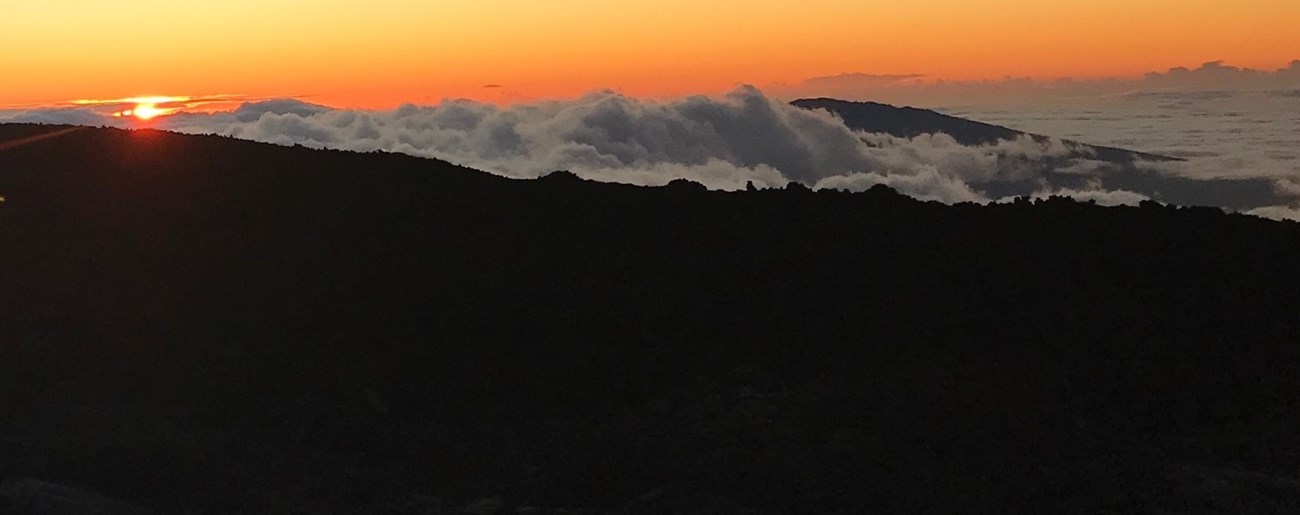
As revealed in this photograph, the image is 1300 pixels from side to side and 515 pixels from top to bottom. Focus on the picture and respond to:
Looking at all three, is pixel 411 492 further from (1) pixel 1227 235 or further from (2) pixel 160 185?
(1) pixel 1227 235

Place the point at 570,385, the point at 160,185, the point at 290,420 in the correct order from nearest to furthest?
the point at 290,420, the point at 570,385, the point at 160,185

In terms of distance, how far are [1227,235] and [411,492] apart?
64.6 feet

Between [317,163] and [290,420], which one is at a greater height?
[317,163]

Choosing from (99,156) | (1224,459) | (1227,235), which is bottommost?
(1224,459)

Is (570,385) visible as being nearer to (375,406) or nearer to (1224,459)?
(375,406)

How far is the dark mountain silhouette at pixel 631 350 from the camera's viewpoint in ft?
49.0

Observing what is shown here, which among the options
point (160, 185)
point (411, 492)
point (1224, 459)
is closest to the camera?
point (411, 492)

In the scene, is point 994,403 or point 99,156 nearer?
point 994,403

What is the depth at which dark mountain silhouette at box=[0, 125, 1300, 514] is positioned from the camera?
49.0 feet

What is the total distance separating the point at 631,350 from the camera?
19.8m

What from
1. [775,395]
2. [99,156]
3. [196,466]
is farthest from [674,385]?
[99,156]

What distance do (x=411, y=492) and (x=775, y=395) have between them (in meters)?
6.45

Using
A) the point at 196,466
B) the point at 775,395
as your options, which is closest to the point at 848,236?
the point at 775,395

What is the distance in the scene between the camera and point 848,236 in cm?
2425
